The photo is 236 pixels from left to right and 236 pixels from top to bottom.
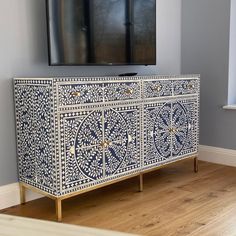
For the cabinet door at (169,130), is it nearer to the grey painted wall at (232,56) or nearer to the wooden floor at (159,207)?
the wooden floor at (159,207)

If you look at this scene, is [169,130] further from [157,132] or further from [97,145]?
[97,145]

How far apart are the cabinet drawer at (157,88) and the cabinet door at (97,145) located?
18cm

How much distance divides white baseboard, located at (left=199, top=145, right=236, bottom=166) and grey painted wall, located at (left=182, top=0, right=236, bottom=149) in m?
0.05

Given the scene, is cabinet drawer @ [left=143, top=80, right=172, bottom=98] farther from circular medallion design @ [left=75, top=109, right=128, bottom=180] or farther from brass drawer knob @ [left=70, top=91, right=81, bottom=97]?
brass drawer knob @ [left=70, top=91, right=81, bottom=97]

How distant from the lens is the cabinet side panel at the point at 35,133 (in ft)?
6.62

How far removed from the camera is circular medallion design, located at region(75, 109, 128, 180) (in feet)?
6.90

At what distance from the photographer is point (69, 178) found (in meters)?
2.05

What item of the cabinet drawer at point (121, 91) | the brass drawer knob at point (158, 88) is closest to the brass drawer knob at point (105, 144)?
the cabinet drawer at point (121, 91)

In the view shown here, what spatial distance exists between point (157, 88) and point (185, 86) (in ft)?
1.19

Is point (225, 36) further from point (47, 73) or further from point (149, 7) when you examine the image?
point (47, 73)

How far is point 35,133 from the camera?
83.7 inches

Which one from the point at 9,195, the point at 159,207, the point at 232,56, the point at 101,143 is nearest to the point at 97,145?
the point at 101,143

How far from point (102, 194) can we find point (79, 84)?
0.90 meters

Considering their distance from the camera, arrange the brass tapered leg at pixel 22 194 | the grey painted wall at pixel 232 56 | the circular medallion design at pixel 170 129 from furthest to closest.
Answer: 1. the grey painted wall at pixel 232 56
2. the circular medallion design at pixel 170 129
3. the brass tapered leg at pixel 22 194
